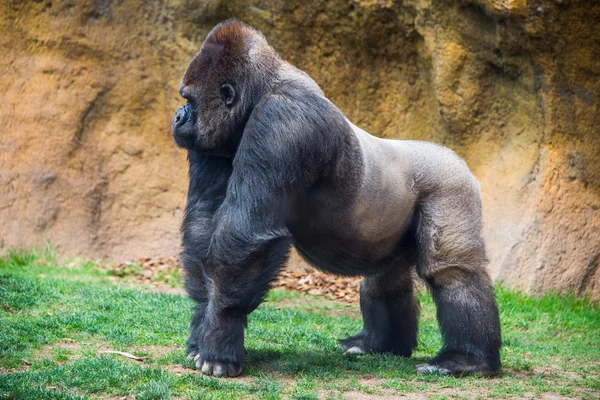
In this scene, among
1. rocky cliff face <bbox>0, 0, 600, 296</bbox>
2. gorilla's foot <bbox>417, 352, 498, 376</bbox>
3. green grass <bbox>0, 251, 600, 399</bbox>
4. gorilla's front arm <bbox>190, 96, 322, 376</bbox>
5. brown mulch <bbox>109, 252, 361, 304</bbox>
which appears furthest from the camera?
brown mulch <bbox>109, 252, 361, 304</bbox>

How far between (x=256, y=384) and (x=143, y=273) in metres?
4.52

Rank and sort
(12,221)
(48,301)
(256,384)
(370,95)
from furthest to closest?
1. (370,95)
2. (12,221)
3. (48,301)
4. (256,384)

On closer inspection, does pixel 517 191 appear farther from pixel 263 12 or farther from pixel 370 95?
pixel 263 12

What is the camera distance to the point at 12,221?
862 cm

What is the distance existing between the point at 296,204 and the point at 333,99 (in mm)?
4891

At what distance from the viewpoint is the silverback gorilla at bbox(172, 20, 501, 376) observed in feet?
13.9

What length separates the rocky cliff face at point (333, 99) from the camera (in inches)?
308

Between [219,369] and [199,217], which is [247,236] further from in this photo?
[219,369]

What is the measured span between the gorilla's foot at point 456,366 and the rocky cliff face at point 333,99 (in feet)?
10.7

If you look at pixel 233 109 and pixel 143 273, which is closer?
pixel 233 109

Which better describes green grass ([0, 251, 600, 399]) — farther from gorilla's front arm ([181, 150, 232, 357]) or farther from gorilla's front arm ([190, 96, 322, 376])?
gorilla's front arm ([181, 150, 232, 357])

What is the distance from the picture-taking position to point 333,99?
30.3 feet

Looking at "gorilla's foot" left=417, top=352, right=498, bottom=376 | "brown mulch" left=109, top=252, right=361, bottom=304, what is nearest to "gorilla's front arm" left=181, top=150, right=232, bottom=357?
"gorilla's foot" left=417, top=352, right=498, bottom=376

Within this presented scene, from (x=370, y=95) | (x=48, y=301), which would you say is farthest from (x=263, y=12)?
(x=48, y=301)
